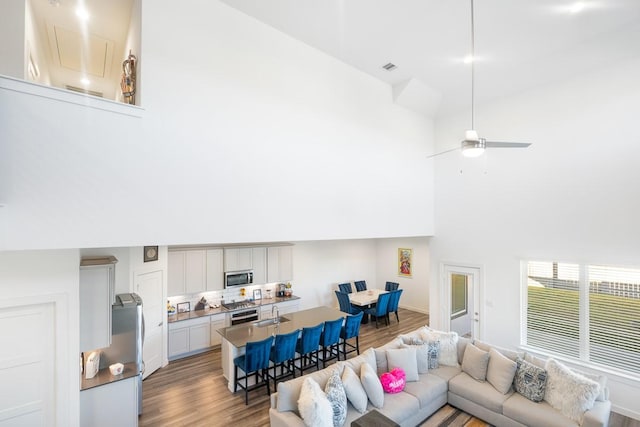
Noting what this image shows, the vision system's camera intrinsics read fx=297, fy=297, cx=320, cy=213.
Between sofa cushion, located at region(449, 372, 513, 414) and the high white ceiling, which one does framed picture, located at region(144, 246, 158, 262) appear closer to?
the high white ceiling

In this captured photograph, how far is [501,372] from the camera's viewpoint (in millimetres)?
4262

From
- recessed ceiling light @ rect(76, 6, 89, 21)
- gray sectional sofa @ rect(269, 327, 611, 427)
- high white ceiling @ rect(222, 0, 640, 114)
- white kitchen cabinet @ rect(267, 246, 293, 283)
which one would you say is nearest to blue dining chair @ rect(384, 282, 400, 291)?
white kitchen cabinet @ rect(267, 246, 293, 283)

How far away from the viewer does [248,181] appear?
393 centimetres

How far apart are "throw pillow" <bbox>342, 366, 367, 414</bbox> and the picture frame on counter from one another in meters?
4.38

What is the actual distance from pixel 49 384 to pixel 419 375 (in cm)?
474

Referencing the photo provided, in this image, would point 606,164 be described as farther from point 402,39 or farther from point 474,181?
point 402,39

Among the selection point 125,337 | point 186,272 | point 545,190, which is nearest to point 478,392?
point 545,190

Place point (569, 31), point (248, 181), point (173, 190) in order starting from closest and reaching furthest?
1. point (173, 190)
2. point (248, 181)
3. point (569, 31)

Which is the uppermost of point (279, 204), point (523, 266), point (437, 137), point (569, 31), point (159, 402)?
point (569, 31)

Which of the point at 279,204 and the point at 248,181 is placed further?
the point at 279,204

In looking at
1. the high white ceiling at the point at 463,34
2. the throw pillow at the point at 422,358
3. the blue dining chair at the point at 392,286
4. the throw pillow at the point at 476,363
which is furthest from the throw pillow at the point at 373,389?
the blue dining chair at the point at 392,286

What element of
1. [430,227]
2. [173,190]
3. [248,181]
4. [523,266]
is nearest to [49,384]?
[173,190]

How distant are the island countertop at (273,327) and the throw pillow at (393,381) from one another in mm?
1877

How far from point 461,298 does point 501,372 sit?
2.77 metres
